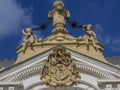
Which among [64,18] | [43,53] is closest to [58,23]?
[64,18]

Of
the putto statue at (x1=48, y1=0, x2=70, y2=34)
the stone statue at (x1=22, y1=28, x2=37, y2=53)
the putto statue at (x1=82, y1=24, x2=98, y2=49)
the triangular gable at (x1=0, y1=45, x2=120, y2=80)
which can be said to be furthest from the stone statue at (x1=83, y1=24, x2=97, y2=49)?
the stone statue at (x1=22, y1=28, x2=37, y2=53)

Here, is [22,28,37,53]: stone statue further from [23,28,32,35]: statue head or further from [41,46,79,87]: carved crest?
[41,46,79,87]: carved crest

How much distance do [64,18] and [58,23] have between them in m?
0.73

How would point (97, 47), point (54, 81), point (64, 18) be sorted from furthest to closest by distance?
point (64, 18)
point (97, 47)
point (54, 81)

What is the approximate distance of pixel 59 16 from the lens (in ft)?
103

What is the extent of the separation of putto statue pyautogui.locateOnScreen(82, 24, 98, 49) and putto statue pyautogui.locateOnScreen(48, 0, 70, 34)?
104cm

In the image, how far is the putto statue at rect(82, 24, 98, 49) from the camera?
29.9 metres

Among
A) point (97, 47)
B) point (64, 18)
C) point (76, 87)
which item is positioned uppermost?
point (64, 18)

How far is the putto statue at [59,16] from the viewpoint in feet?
101

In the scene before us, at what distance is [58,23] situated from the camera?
3116 centimetres

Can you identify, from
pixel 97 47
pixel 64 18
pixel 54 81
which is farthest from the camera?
pixel 64 18

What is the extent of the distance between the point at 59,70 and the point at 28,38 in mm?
3143

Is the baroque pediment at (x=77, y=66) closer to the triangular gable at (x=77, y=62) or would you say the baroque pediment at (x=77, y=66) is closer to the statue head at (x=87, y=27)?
the triangular gable at (x=77, y=62)

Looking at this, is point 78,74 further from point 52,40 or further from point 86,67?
point 52,40
